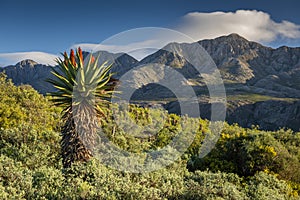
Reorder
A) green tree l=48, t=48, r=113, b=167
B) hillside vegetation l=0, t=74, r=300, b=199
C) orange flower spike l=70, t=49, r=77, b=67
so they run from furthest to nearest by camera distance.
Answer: orange flower spike l=70, t=49, r=77, b=67 → green tree l=48, t=48, r=113, b=167 → hillside vegetation l=0, t=74, r=300, b=199

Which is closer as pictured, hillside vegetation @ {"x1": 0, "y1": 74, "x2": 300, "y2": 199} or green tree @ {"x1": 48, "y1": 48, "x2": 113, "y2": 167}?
hillside vegetation @ {"x1": 0, "y1": 74, "x2": 300, "y2": 199}

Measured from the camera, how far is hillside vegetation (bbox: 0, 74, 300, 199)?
867 cm

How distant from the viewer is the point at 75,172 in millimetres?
9859

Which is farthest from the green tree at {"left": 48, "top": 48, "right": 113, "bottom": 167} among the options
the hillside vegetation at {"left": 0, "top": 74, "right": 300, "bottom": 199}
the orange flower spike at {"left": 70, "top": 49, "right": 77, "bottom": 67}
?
the hillside vegetation at {"left": 0, "top": 74, "right": 300, "bottom": 199}

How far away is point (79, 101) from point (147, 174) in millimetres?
3573

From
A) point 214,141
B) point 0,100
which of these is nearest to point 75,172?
point 214,141

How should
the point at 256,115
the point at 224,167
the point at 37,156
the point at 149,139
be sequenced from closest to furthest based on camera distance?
the point at 37,156, the point at 224,167, the point at 149,139, the point at 256,115

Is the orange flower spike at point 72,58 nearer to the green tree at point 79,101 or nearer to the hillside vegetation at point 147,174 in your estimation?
the green tree at point 79,101

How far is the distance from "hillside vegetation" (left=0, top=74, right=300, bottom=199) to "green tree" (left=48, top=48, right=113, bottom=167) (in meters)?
0.70

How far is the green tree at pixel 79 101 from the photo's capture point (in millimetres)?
10703

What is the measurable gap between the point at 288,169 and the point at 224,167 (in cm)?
376

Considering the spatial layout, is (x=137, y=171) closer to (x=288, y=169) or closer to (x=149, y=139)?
(x=288, y=169)

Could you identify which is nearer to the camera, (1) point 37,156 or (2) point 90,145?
(2) point 90,145

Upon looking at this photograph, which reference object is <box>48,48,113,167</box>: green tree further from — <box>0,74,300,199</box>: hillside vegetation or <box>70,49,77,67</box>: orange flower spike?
<box>0,74,300,199</box>: hillside vegetation
